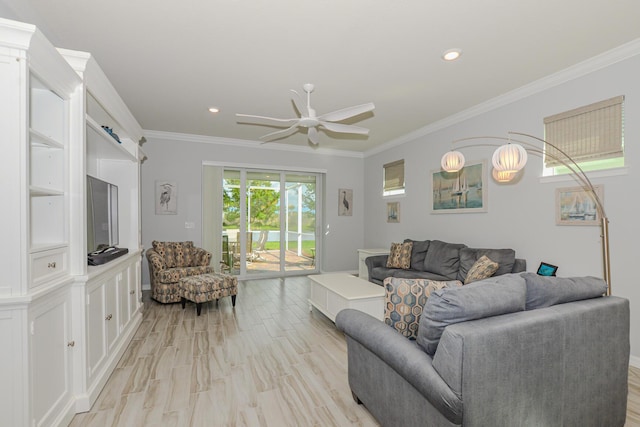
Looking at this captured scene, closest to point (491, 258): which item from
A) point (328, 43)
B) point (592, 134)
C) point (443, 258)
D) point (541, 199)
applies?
point (443, 258)

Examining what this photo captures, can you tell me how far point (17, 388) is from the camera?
1.54 m

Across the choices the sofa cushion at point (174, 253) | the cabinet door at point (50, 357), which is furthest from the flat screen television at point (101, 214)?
the sofa cushion at point (174, 253)

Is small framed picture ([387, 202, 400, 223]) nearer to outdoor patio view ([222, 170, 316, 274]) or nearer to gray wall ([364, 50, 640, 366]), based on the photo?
gray wall ([364, 50, 640, 366])

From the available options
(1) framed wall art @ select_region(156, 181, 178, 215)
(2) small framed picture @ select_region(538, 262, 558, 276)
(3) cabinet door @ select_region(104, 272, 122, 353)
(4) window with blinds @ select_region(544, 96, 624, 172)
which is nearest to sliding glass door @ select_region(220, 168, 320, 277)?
(1) framed wall art @ select_region(156, 181, 178, 215)

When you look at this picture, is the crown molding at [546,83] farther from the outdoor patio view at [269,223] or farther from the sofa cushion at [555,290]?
the outdoor patio view at [269,223]

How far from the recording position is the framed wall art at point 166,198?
547 cm

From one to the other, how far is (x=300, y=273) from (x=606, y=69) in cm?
572

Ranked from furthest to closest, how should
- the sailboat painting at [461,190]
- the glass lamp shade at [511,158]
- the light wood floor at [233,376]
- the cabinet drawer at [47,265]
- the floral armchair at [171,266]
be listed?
the floral armchair at [171,266]
the sailboat painting at [461,190]
the glass lamp shade at [511,158]
the light wood floor at [233,376]
the cabinet drawer at [47,265]

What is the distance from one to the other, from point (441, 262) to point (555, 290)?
8.93ft

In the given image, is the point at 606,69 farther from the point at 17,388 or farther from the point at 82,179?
the point at 17,388

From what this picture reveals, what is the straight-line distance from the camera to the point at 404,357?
61.2 inches

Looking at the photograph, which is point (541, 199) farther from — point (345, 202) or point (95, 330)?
point (95, 330)

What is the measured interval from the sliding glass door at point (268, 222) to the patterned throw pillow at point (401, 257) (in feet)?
7.69

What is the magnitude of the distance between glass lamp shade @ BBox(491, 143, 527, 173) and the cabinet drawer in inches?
128
